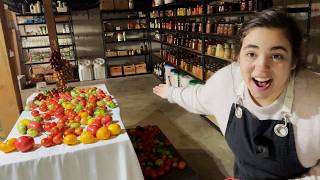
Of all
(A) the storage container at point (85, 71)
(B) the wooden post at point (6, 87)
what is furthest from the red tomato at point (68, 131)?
(A) the storage container at point (85, 71)

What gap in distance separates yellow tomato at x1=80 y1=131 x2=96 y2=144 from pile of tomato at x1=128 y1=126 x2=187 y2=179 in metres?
0.73

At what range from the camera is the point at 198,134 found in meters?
3.72

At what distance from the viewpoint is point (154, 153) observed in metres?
2.67

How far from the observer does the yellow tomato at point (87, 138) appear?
1.85 metres

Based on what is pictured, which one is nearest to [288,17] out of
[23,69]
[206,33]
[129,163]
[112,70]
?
[129,163]

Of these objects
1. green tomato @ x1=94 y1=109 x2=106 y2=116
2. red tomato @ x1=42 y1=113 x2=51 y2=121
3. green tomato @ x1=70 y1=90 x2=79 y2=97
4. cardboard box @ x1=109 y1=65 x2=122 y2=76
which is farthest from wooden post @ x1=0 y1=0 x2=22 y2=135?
cardboard box @ x1=109 y1=65 x2=122 y2=76

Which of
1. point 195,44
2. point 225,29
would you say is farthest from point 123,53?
point 225,29

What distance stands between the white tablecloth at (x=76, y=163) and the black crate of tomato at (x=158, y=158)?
465mm

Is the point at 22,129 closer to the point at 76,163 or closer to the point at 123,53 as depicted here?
the point at 76,163

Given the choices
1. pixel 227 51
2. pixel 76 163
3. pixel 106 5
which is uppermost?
pixel 106 5

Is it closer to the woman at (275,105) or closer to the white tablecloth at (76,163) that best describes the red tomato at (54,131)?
the white tablecloth at (76,163)

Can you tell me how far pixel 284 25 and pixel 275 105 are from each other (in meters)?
0.29

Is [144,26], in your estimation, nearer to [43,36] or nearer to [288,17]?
[43,36]

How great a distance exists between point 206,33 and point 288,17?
10.2 ft
